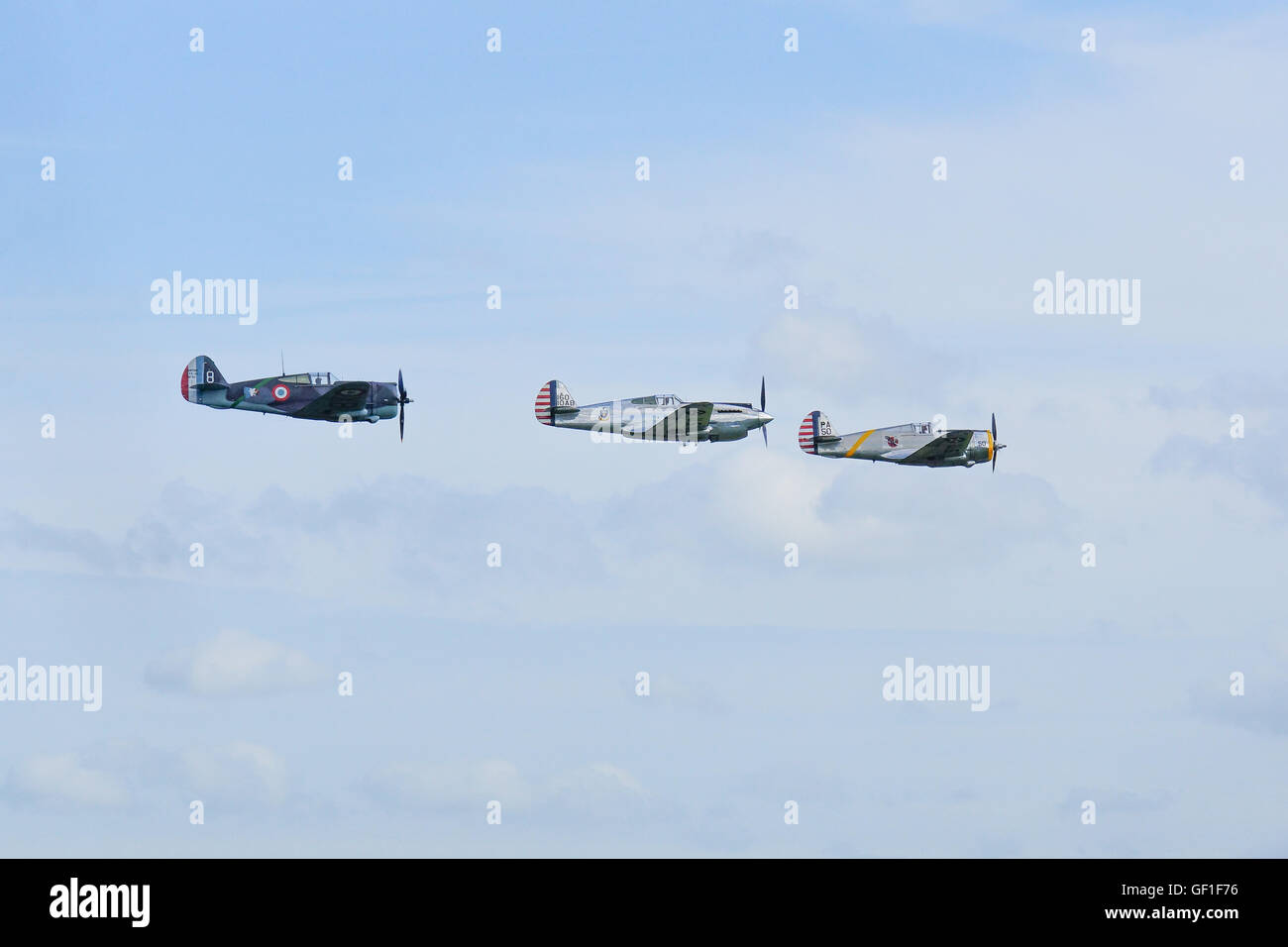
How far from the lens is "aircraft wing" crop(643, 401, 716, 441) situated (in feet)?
509

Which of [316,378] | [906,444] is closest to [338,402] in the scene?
[316,378]

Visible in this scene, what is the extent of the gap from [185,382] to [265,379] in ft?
24.3

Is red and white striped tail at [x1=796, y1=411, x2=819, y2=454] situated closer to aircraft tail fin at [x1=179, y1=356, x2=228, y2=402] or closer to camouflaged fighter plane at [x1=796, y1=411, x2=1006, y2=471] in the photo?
camouflaged fighter plane at [x1=796, y1=411, x2=1006, y2=471]

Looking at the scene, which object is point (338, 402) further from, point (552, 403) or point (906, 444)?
point (906, 444)

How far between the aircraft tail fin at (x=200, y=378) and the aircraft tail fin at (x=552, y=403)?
25.3 meters

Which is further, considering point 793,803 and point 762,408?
point 762,408

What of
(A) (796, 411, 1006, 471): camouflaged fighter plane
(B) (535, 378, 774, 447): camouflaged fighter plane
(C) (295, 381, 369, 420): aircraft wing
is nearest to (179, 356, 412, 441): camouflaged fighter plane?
(C) (295, 381, 369, 420): aircraft wing

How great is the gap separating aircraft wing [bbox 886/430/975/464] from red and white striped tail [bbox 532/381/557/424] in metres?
31.8

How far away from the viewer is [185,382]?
157m

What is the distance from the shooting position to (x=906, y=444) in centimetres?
16762

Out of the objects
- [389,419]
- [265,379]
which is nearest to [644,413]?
[389,419]

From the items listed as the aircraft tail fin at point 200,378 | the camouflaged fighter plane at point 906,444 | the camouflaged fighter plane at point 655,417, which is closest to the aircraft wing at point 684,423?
the camouflaged fighter plane at point 655,417

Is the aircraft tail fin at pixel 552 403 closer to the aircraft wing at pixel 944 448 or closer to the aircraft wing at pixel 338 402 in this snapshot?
the aircraft wing at pixel 338 402
